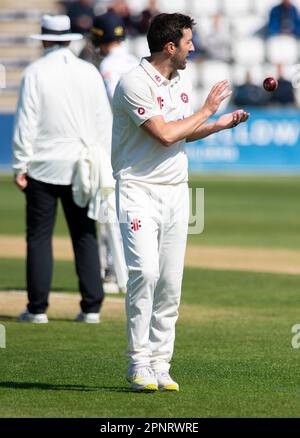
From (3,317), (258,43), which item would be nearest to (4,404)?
(3,317)

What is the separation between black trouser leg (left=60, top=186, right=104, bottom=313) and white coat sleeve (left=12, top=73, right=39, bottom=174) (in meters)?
0.48

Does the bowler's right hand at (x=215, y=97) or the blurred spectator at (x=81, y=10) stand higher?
the bowler's right hand at (x=215, y=97)

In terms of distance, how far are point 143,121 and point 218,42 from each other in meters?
26.1

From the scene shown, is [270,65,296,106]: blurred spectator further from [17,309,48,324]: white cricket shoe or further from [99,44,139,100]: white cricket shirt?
[17,309,48,324]: white cricket shoe

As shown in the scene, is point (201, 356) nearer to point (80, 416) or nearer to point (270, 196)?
point (80, 416)

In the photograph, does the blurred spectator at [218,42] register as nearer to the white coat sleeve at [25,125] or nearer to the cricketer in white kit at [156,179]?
the white coat sleeve at [25,125]

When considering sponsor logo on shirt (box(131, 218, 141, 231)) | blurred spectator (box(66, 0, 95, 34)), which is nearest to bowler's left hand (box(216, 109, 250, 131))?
sponsor logo on shirt (box(131, 218, 141, 231))

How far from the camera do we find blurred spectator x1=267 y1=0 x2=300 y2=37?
104ft

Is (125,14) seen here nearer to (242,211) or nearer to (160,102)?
(242,211)

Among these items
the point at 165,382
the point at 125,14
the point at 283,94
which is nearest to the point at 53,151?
the point at 165,382

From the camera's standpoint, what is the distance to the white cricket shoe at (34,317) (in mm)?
10164

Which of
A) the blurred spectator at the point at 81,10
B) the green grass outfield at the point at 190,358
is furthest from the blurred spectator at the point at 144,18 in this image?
the green grass outfield at the point at 190,358

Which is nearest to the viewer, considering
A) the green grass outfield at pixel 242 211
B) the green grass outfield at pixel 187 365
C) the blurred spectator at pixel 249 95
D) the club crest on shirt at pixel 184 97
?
the green grass outfield at pixel 187 365

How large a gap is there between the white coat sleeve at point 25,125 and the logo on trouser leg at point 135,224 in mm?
3053
